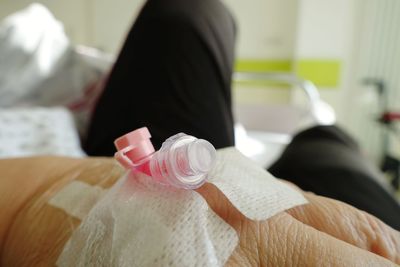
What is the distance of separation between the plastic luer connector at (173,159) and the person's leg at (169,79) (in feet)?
0.96

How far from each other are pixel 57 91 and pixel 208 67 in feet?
1.50

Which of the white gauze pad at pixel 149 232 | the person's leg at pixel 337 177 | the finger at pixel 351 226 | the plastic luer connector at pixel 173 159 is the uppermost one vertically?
the plastic luer connector at pixel 173 159

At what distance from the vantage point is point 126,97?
0.61 meters

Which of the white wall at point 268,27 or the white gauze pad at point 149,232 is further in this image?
the white wall at point 268,27

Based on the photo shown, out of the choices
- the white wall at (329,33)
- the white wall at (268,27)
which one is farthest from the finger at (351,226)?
the white wall at (329,33)

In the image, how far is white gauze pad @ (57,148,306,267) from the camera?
0.22m

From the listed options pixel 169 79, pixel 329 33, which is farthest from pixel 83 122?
pixel 329 33

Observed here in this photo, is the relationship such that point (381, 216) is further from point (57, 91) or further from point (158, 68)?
point (57, 91)

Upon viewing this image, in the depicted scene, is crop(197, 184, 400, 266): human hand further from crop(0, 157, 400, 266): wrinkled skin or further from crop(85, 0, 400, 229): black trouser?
crop(85, 0, 400, 229): black trouser

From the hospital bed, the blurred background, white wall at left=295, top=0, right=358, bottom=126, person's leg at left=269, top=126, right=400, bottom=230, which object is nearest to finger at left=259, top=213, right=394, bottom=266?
the hospital bed

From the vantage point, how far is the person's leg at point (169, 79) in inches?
23.0

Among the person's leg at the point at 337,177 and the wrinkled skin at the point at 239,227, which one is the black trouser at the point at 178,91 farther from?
the wrinkled skin at the point at 239,227

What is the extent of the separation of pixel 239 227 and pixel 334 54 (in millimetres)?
2328

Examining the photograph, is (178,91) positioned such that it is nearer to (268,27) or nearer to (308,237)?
(308,237)
